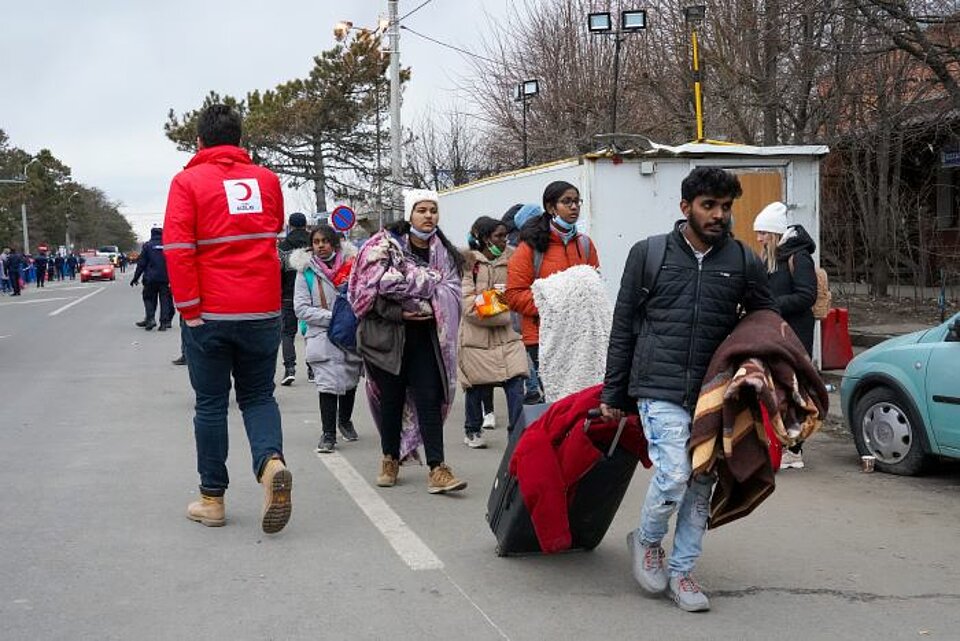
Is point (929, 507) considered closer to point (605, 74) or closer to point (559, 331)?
point (559, 331)

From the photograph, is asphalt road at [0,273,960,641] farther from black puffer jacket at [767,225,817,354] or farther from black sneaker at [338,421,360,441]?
black puffer jacket at [767,225,817,354]

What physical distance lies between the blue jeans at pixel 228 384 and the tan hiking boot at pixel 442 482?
1147mm

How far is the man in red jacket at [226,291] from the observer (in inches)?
209

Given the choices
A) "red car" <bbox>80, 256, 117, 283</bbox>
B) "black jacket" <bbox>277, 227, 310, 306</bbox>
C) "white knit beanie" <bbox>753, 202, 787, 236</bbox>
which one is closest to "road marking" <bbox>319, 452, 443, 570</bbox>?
"white knit beanie" <bbox>753, 202, 787, 236</bbox>

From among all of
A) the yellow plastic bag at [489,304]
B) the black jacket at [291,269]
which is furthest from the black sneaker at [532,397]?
the black jacket at [291,269]

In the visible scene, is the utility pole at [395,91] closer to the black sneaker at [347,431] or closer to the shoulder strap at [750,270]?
the black sneaker at [347,431]

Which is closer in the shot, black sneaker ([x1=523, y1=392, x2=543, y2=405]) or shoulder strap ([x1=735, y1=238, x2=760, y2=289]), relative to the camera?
shoulder strap ([x1=735, y1=238, x2=760, y2=289])

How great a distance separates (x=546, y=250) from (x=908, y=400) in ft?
8.71

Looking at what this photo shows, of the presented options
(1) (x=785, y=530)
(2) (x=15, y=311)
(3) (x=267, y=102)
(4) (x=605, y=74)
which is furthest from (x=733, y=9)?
(3) (x=267, y=102)

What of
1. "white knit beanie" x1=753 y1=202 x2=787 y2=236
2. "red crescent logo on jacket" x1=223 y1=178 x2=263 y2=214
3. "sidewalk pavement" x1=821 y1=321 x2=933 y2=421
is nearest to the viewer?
"red crescent logo on jacket" x1=223 y1=178 x2=263 y2=214

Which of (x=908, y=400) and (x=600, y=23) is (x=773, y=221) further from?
(x=600, y=23)

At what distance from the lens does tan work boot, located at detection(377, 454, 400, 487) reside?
6629 mm

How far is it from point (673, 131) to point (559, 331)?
636 inches

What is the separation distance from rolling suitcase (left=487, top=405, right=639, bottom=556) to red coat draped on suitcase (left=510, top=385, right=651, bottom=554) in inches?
2.1
